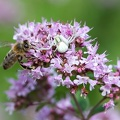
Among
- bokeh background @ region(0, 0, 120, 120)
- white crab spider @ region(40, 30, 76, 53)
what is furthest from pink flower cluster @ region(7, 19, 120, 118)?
bokeh background @ region(0, 0, 120, 120)

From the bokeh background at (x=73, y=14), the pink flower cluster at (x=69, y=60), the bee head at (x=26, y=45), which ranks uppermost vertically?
the bokeh background at (x=73, y=14)

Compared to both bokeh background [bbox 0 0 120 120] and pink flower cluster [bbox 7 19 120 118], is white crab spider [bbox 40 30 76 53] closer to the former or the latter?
pink flower cluster [bbox 7 19 120 118]

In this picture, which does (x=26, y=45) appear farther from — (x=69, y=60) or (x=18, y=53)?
(x=69, y=60)

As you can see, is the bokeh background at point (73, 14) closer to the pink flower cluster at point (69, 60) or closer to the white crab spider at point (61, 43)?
the pink flower cluster at point (69, 60)

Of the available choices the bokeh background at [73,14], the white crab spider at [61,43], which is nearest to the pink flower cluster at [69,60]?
the white crab spider at [61,43]

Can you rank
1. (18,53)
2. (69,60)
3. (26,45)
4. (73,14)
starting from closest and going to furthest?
(69,60) < (26,45) < (18,53) < (73,14)

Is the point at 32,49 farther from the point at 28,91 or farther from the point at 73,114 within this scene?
the point at 73,114

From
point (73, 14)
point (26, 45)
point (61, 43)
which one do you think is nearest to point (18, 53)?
point (26, 45)

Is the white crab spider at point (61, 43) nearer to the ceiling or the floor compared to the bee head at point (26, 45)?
nearer to the floor
